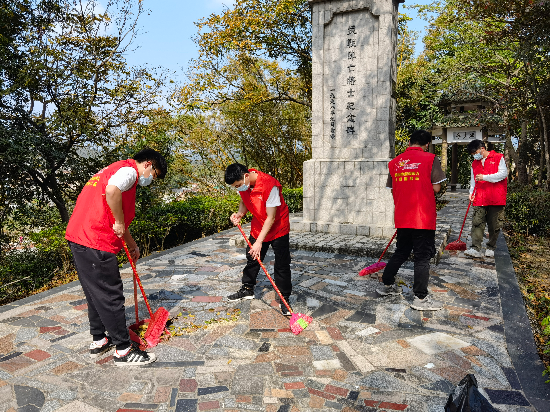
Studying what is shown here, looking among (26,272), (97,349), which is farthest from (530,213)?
(26,272)

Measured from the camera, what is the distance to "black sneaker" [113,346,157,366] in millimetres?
3178

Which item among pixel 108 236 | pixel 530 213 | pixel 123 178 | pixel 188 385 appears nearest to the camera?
pixel 188 385

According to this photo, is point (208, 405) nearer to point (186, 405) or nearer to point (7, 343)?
point (186, 405)

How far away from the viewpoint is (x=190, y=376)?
3025mm

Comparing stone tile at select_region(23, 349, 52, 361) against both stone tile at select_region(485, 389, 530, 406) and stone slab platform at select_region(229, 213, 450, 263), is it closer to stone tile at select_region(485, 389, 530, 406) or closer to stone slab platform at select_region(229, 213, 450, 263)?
stone tile at select_region(485, 389, 530, 406)

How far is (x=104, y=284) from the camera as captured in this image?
123 inches

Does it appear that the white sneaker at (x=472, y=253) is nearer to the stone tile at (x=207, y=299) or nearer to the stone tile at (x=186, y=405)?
the stone tile at (x=207, y=299)

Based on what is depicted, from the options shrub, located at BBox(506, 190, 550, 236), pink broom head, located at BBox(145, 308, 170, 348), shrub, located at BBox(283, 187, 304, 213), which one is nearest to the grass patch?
shrub, located at BBox(506, 190, 550, 236)

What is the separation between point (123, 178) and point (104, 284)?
0.87 m

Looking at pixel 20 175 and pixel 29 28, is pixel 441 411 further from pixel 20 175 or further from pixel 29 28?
pixel 29 28

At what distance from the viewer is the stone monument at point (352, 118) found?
8031 mm

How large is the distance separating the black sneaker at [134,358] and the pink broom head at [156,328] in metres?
0.29

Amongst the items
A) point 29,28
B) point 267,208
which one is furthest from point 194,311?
point 29,28

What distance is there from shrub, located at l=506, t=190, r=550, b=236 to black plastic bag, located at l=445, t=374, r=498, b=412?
8984 mm
